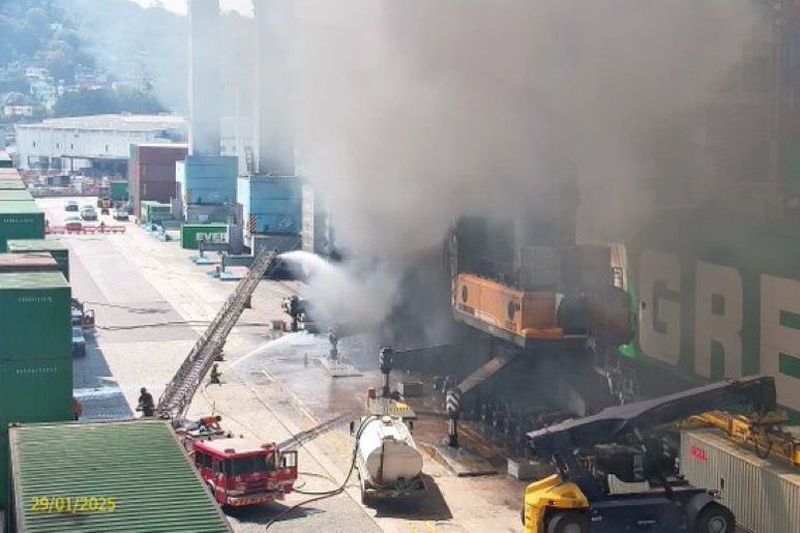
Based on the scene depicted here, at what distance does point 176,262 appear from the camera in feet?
191

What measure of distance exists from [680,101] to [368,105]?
9.80m

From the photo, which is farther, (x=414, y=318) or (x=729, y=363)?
(x=414, y=318)

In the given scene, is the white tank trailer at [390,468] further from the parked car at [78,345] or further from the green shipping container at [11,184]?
the green shipping container at [11,184]

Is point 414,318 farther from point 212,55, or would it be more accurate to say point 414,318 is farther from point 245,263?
point 212,55

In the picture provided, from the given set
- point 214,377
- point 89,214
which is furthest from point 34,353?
point 89,214

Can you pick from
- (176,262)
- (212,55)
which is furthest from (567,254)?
(212,55)

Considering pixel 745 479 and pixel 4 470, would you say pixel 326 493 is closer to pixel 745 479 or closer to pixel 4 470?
pixel 4 470

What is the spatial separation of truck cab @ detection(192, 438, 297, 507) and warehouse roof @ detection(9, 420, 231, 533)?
14.2 feet

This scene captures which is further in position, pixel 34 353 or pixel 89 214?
pixel 89 214

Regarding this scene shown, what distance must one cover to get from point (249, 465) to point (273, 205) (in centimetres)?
3812

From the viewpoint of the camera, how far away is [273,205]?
57094 millimetres

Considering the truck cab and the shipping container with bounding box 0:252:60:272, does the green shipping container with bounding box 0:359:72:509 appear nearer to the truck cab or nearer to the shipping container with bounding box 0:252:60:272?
the truck cab

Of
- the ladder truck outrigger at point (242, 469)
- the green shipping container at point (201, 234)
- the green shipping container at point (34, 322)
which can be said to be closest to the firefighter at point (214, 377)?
the ladder truck outrigger at point (242, 469)
